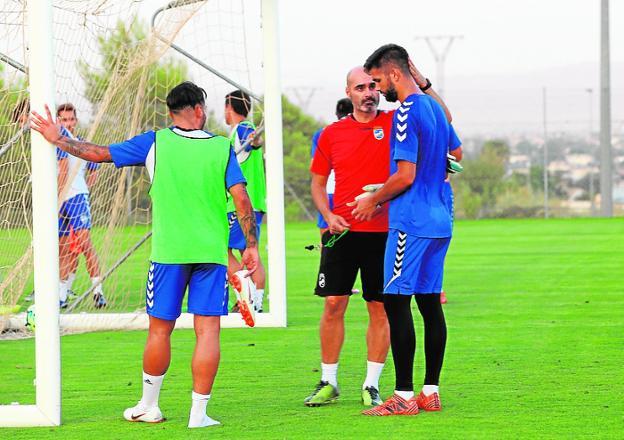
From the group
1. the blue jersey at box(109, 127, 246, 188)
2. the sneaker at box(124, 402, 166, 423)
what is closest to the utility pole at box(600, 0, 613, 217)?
the blue jersey at box(109, 127, 246, 188)

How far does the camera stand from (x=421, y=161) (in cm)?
695

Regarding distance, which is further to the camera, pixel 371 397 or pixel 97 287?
pixel 97 287

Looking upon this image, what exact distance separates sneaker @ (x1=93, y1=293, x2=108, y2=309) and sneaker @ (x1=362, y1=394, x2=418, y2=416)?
558 cm

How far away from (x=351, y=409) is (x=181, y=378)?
1.66 m

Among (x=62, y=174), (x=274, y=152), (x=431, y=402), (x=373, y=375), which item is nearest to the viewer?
(x=431, y=402)

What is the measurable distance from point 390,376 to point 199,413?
1985mm

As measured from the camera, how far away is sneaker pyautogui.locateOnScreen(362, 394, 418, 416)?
694cm

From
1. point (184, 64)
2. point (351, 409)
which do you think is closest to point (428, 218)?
point (351, 409)

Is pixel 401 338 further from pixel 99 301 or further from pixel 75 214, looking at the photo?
pixel 75 214

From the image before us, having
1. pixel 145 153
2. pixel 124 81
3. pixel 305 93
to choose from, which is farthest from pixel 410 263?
pixel 305 93

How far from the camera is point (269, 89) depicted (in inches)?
435

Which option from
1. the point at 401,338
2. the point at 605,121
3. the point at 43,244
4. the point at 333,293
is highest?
the point at 605,121

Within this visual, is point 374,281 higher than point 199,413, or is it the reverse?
point 374,281

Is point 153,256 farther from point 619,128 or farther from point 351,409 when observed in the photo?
point 619,128
